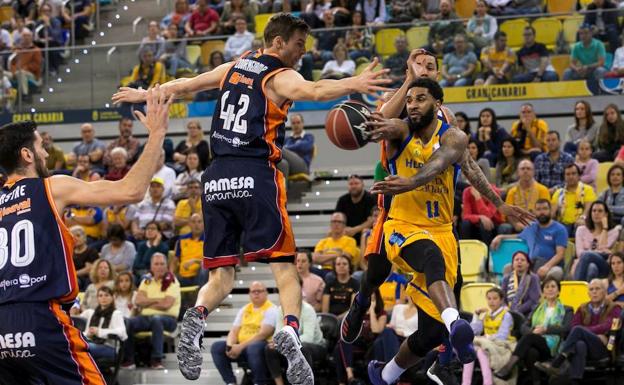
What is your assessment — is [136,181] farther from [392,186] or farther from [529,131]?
[529,131]

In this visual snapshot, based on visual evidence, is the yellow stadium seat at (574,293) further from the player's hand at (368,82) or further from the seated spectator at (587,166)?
the player's hand at (368,82)

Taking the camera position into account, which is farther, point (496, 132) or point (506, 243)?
point (496, 132)

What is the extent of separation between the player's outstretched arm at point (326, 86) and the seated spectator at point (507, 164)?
8.65 metres

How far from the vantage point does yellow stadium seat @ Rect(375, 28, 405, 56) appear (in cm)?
1884

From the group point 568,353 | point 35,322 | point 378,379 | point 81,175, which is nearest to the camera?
point 35,322

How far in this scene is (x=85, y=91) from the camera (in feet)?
70.5

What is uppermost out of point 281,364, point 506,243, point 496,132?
point 496,132

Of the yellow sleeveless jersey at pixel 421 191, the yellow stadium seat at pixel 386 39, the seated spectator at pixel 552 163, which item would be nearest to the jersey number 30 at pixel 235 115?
the yellow sleeveless jersey at pixel 421 191

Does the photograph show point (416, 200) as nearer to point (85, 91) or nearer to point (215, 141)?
point (215, 141)

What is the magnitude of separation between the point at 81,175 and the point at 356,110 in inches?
423

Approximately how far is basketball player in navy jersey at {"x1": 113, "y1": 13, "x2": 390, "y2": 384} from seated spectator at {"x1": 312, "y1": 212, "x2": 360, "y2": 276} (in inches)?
280

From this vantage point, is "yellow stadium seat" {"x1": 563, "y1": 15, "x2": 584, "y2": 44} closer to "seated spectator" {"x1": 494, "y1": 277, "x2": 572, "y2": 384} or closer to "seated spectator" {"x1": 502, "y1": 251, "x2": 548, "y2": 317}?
"seated spectator" {"x1": 502, "y1": 251, "x2": 548, "y2": 317}

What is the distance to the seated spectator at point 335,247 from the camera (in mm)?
16688

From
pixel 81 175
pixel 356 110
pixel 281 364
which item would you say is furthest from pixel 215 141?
pixel 81 175
